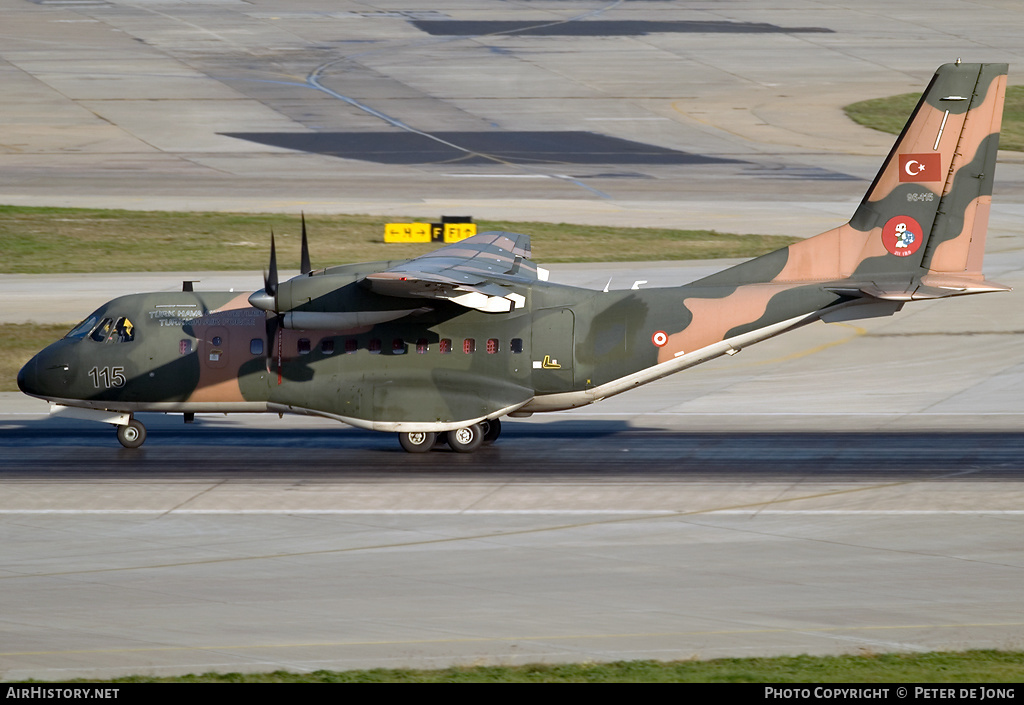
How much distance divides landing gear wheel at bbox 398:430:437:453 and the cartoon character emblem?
9.99 metres

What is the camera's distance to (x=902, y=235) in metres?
25.6

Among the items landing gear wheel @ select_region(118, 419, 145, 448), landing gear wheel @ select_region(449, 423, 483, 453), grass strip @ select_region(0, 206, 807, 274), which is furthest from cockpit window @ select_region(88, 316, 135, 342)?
grass strip @ select_region(0, 206, 807, 274)

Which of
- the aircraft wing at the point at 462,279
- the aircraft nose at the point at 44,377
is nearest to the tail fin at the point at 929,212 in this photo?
the aircraft wing at the point at 462,279

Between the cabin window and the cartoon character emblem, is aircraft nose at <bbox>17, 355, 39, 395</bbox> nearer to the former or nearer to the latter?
the cabin window

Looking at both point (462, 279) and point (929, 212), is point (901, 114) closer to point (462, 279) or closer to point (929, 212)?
point (929, 212)

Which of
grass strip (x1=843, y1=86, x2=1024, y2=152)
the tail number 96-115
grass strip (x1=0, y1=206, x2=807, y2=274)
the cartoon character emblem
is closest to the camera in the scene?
the cartoon character emblem

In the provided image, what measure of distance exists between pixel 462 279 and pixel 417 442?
4764 mm

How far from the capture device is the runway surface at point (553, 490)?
16.8m

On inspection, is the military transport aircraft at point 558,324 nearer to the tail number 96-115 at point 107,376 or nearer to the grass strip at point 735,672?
the tail number 96-115 at point 107,376

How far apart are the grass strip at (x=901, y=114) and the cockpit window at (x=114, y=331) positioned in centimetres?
5205

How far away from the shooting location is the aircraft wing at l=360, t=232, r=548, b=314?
2264cm

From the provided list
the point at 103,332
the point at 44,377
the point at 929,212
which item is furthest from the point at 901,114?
the point at 44,377

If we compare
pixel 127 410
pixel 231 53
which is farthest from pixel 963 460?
pixel 231 53

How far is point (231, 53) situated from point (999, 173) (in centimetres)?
5068
